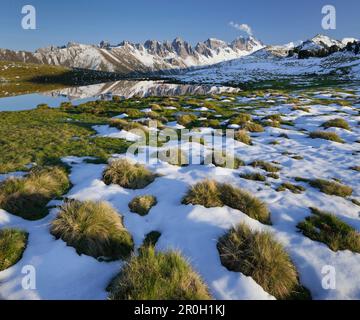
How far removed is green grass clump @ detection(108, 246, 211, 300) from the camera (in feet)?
15.7

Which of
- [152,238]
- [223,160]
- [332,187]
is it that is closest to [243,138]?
[223,160]

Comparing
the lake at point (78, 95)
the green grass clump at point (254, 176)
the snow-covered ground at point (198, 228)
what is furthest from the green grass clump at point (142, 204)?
the lake at point (78, 95)

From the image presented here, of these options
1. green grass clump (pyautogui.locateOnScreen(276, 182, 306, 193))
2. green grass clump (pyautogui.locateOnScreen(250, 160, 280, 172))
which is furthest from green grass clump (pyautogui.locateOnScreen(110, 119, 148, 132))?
green grass clump (pyautogui.locateOnScreen(276, 182, 306, 193))

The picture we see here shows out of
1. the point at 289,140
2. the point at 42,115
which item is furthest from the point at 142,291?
the point at 42,115

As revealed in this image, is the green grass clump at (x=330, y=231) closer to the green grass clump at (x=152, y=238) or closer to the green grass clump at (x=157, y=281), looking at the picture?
A: the green grass clump at (x=157, y=281)

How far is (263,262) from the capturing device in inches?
225

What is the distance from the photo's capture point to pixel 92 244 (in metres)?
6.27

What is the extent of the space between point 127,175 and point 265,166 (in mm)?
5753

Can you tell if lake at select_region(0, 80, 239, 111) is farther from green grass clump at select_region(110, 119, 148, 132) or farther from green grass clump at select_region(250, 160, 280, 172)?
green grass clump at select_region(250, 160, 280, 172)

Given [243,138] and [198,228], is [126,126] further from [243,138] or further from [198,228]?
[198,228]

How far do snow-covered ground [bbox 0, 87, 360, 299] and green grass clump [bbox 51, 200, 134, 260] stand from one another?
0.21 meters

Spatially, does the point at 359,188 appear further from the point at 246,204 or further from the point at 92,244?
the point at 92,244

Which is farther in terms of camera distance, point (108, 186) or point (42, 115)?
point (42, 115)

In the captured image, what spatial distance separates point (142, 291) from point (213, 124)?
52.3 ft
